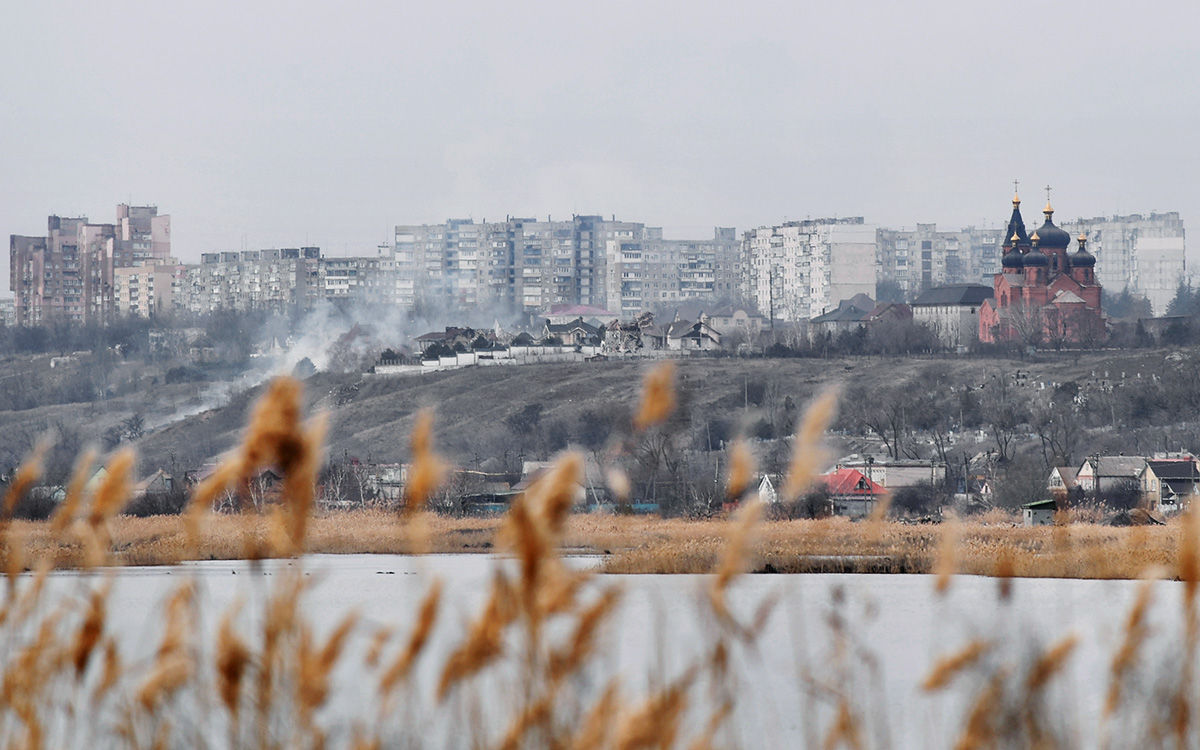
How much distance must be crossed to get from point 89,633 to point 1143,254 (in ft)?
452

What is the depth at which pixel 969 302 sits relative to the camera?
8769 cm

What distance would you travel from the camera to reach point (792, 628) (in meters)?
12.5

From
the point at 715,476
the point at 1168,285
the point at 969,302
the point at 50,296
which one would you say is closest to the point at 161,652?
the point at 715,476

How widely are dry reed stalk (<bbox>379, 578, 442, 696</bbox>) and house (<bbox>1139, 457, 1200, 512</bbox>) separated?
118 ft

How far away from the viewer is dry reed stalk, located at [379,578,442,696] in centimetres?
269

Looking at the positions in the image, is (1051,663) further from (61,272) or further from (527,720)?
(61,272)

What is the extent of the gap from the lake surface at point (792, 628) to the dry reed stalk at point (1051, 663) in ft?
0.82

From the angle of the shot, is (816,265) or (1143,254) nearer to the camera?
(816,265)

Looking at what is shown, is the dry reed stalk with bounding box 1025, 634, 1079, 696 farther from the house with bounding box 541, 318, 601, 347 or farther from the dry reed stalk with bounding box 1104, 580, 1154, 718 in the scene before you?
the house with bounding box 541, 318, 601, 347

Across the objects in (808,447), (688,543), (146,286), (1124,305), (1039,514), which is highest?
(146,286)

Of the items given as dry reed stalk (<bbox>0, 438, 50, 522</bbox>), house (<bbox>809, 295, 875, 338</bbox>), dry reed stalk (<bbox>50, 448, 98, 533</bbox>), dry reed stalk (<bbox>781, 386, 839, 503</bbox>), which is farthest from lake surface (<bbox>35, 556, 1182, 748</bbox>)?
house (<bbox>809, 295, 875, 338</bbox>)

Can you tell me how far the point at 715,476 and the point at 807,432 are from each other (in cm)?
4039

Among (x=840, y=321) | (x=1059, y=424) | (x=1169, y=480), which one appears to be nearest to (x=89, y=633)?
(x=1169, y=480)

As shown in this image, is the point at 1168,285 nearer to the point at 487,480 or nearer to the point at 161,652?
the point at 487,480
